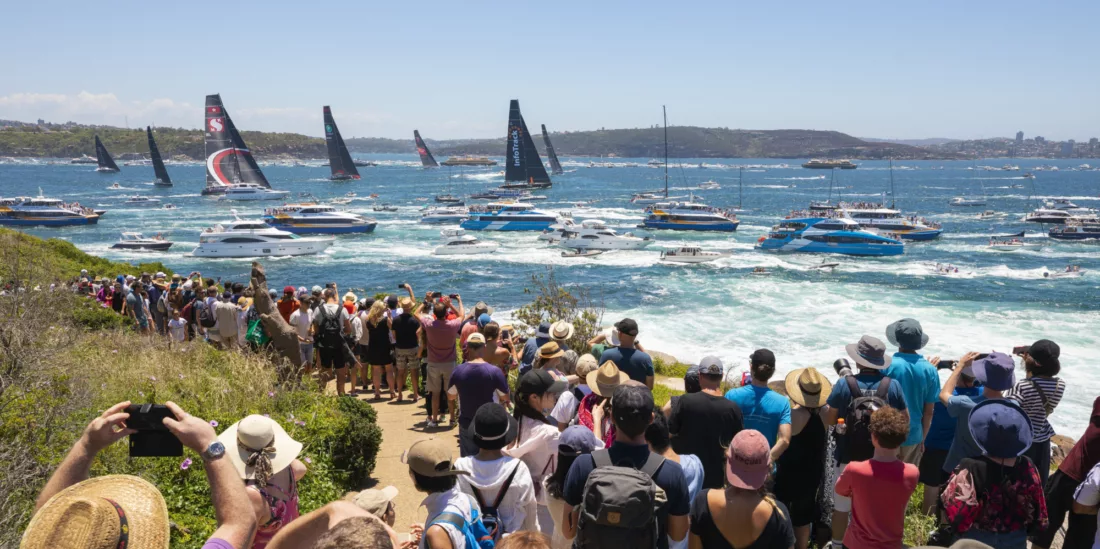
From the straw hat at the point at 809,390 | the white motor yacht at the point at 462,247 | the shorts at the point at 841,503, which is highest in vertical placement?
the straw hat at the point at 809,390

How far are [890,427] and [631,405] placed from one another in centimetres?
136

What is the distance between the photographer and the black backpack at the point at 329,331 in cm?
943

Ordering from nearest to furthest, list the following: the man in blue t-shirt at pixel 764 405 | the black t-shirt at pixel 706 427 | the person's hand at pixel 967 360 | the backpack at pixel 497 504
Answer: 1. the backpack at pixel 497 504
2. the black t-shirt at pixel 706 427
3. the man in blue t-shirt at pixel 764 405
4. the person's hand at pixel 967 360

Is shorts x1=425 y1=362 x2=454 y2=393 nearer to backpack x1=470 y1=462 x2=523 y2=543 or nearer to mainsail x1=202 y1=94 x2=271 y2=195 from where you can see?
backpack x1=470 y1=462 x2=523 y2=543

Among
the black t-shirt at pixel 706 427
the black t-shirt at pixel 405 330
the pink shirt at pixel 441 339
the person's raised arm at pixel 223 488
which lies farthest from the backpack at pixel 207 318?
the person's raised arm at pixel 223 488

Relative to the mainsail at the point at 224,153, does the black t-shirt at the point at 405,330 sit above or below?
below

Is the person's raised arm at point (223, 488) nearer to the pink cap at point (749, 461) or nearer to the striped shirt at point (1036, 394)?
the pink cap at point (749, 461)

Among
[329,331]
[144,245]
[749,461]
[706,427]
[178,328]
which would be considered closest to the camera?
[749,461]

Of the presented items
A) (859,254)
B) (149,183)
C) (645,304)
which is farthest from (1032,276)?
(149,183)

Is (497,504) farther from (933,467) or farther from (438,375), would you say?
(438,375)

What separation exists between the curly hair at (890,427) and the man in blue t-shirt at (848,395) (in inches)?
37.4

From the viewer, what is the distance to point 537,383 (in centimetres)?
492

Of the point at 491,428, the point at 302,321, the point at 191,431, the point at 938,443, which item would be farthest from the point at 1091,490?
the point at 302,321

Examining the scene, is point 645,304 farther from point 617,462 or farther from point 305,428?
point 617,462
